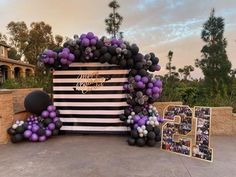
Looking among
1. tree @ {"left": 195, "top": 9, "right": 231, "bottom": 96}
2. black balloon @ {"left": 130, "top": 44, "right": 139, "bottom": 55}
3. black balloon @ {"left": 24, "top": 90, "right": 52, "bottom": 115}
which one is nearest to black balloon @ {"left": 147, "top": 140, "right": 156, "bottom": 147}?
black balloon @ {"left": 130, "top": 44, "right": 139, "bottom": 55}

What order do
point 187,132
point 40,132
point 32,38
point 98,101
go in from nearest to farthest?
1. point 187,132
2. point 40,132
3. point 98,101
4. point 32,38

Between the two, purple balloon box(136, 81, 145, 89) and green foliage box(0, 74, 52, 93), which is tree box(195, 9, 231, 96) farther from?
green foliage box(0, 74, 52, 93)

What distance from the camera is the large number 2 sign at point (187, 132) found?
4832mm

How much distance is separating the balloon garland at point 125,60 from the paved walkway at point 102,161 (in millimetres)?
934

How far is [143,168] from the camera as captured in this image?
14.2 feet

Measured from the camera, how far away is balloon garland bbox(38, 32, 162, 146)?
6.30m

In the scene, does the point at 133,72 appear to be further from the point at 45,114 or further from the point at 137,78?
the point at 45,114

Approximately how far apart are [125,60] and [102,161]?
102 inches

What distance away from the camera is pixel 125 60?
637 cm

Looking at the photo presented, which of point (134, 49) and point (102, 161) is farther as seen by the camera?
point (134, 49)

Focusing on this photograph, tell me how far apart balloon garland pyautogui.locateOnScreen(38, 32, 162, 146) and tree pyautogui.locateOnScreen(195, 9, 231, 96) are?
5365 millimetres

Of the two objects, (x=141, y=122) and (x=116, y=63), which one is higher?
(x=116, y=63)

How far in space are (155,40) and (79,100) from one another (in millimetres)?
5907

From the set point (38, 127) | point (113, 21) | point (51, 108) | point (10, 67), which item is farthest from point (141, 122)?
point (10, 67)
